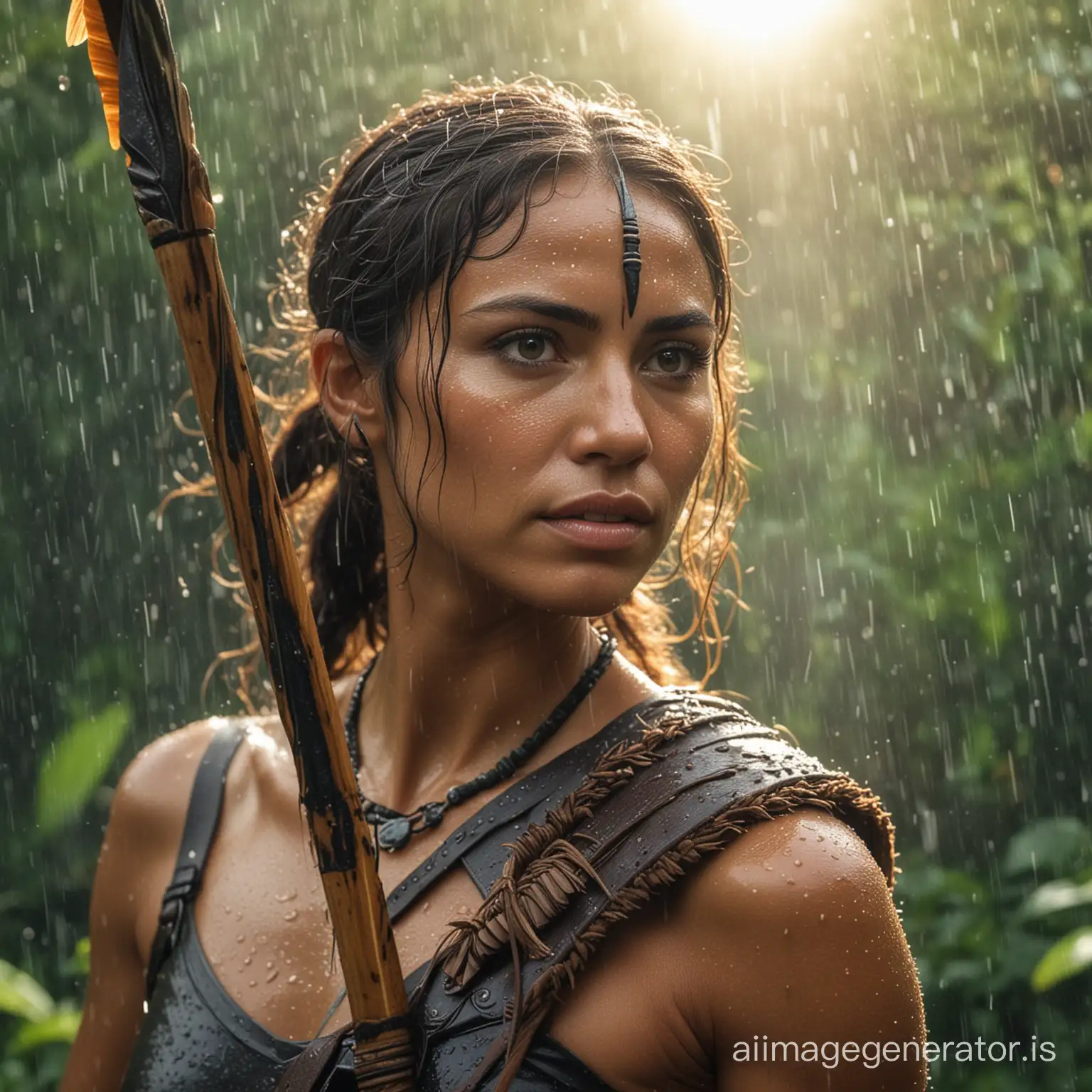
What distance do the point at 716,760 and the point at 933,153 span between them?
8.83 feet

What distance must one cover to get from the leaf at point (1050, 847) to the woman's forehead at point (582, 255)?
183 cm

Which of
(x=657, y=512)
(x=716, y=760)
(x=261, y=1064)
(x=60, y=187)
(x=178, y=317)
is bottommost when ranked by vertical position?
(x=261, y=1064)

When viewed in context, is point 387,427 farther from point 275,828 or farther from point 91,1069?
point 91,1069

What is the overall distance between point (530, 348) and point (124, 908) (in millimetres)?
1131

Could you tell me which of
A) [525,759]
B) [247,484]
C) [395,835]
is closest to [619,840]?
[525,759]

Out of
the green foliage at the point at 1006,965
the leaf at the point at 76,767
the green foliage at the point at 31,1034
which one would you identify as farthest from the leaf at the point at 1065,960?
the leaf at the point at 76,767

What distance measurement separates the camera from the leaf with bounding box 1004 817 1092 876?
3301 millimetres

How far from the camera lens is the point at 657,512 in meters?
1.90

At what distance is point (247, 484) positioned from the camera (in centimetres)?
162

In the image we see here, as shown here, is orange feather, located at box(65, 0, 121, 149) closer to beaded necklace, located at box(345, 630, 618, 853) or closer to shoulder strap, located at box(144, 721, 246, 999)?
beaded necklace, located at box(345, 630, 618, 853)

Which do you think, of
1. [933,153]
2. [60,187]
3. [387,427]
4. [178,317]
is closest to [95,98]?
[60,187]

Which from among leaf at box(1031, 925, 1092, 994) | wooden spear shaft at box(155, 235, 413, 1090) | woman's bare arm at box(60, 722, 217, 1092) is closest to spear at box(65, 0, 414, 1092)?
wooden spear shaft at box(155, 235, 413, 1090)

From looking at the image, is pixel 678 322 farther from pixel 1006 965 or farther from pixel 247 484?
pixel 1006 965

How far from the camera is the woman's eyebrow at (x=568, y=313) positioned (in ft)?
6.12
